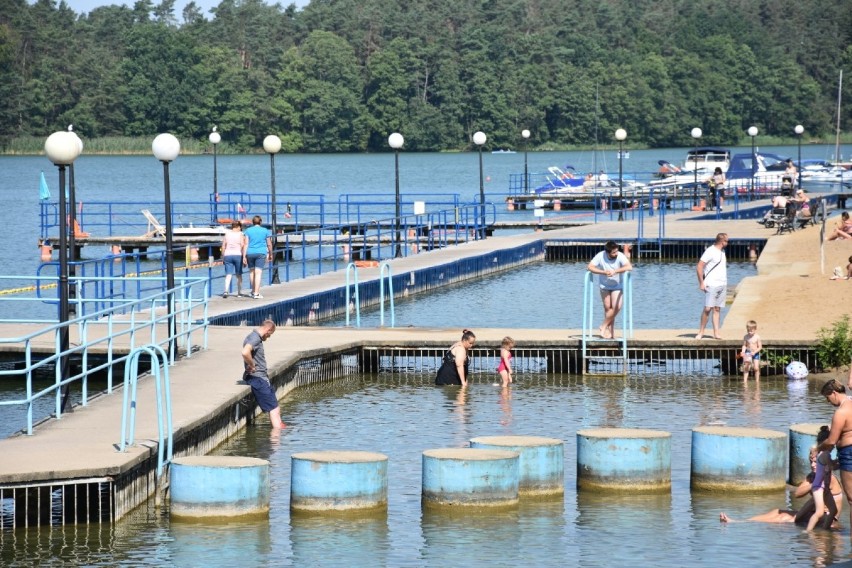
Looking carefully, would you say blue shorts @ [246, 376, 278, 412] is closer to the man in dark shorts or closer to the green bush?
the man in dark shorts

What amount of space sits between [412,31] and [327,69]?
1046 cm

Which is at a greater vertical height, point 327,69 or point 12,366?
point 327,69

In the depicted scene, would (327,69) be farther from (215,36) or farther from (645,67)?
(645,67)

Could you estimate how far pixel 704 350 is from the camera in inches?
923

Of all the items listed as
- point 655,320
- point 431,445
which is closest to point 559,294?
point 655,320

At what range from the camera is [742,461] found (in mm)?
15922

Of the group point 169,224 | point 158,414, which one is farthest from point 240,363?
point 158,414

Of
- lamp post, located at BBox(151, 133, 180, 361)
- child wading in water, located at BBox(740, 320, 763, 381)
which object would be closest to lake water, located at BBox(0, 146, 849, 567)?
child wading in water, located at BBox(740, 320, 763, 381)

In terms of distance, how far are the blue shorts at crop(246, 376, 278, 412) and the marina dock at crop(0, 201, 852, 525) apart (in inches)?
6.1

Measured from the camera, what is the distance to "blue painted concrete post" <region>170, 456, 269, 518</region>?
1445 centimetres

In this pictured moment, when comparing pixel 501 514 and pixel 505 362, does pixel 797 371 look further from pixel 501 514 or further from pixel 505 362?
pixel 501 514

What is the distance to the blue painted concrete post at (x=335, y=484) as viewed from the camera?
48.5 ft

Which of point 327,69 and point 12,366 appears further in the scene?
point 327,69

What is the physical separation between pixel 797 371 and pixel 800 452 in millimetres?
6918
